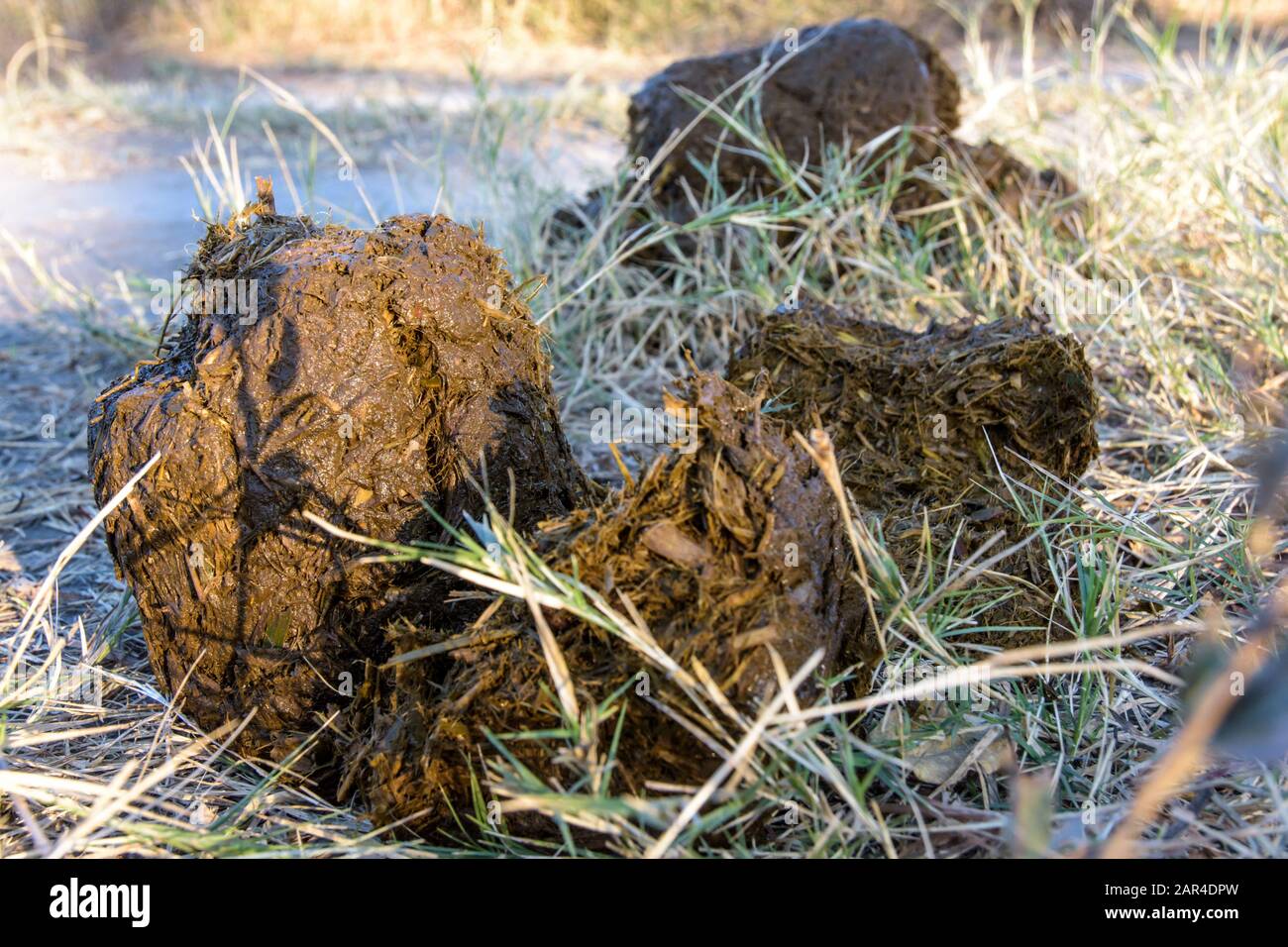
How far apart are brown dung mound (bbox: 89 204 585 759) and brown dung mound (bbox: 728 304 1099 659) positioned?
75 cm

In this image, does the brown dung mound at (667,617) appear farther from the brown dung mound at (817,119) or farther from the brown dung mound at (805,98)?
the brown dung mound at (805,98)

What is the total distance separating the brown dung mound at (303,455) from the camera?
72.2 inches

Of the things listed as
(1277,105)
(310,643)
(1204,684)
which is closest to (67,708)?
(310,643)

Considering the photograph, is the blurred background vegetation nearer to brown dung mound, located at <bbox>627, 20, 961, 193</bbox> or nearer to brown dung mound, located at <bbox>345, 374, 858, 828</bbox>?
brown dung mound, located at <bbox>627, 20, 961, 193</bbox>

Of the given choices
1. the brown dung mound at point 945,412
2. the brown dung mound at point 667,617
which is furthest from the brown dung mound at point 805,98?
the brown dung mound at point 667,617

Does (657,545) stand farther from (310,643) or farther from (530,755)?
(310,643)

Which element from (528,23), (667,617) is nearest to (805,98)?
(667,617)

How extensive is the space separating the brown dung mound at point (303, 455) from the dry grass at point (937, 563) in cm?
19

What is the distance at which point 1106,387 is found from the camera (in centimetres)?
334

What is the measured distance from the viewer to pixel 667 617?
1.63m

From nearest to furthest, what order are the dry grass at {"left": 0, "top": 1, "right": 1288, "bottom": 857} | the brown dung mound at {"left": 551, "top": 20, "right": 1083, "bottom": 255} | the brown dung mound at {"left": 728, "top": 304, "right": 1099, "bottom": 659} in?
the dry grass at {"left": 0, "top": 1, "right": 1288, "bottom": 857}, the brown dung mound at {"left": 728, "top": 304, "right": 1099, "bottom": 659}, the brown dung mound at {"left": 551, "top": 20, "right": 1083, "bottom": 255}

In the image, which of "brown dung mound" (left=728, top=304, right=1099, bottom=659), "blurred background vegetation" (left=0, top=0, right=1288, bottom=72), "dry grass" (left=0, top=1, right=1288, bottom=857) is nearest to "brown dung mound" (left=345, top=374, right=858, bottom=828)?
"dry grass" (left=0, top=1, right=1288, bottom=857)

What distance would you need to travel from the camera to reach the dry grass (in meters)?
1.58

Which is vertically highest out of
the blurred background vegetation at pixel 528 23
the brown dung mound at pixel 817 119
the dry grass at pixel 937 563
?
the blurred background vegetation at pixel 528 23
